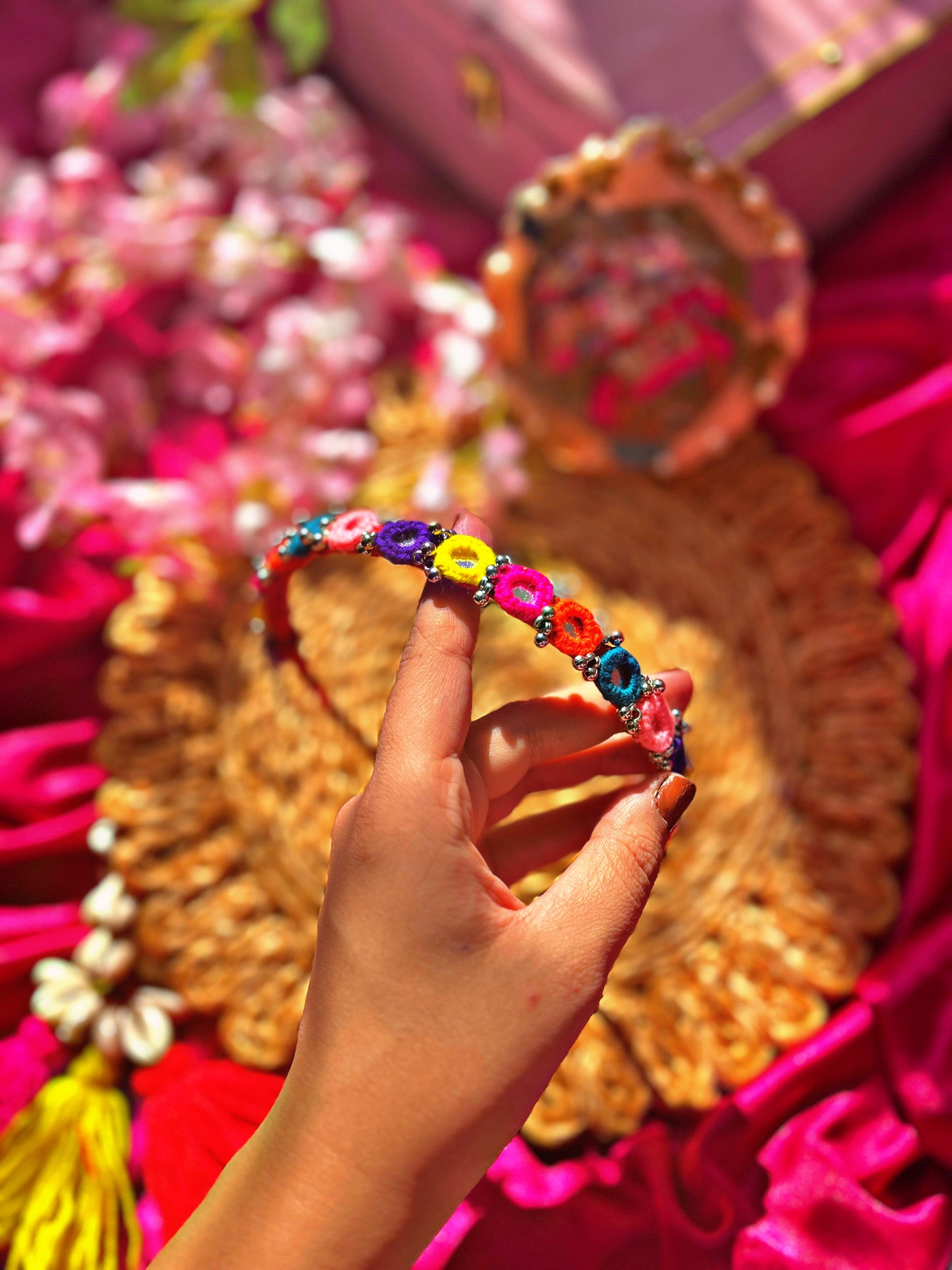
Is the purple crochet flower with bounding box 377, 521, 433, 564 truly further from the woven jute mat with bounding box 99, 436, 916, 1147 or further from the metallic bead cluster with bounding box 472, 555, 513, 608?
the woven jute mat with bounding box 99, 436, 916, 1147

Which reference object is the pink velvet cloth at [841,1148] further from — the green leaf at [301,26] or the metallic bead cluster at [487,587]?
the green leaf at [301,26]

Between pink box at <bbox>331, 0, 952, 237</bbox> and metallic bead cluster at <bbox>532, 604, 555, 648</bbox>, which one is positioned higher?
pink box at <bbox>331, 0, 952, 237</bbox>

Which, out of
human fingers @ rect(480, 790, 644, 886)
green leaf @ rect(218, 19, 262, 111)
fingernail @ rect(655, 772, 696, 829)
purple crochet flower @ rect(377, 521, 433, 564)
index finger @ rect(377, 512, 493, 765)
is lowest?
human fingers @ rect(480, 790, 644, 886)

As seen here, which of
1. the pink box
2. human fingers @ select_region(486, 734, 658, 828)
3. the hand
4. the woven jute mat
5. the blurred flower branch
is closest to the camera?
the hand

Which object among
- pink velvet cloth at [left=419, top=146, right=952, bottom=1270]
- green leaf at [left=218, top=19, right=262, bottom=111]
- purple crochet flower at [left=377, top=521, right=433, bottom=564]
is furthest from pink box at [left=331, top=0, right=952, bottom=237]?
purple crochet flower at [left=377, top=521, right=433, bottom=564]

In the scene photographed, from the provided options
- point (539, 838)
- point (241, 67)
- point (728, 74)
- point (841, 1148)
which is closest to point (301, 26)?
point (241, 67)

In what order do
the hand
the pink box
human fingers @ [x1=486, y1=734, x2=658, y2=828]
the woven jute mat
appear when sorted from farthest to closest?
the pink box, the woven jute mat, human fingers @ [x1=486, y1=734, x2=658, y2=828], the hand

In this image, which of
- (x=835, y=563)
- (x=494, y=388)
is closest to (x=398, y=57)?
(x=494, y=388)

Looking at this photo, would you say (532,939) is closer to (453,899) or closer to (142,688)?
(453,899)
